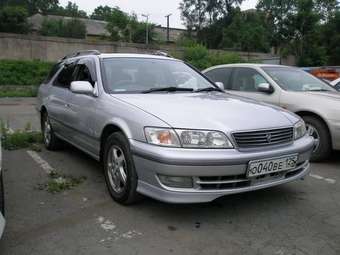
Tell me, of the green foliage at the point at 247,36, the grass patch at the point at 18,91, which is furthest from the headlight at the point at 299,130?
the green foliage at the point at 247,36

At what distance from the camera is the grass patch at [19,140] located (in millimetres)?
6805

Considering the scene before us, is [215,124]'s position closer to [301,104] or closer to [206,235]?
[206,235]

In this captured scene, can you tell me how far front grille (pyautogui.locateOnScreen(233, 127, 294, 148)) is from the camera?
359cm

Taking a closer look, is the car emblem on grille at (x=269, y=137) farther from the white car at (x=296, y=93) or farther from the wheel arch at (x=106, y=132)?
the white car at (x=296, y=93)

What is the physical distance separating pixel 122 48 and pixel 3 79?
23.8ft

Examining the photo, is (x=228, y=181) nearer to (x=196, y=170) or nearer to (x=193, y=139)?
(x=196, y=170)

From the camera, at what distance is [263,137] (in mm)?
3717

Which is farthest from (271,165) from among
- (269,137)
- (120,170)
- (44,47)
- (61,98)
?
(44,47)

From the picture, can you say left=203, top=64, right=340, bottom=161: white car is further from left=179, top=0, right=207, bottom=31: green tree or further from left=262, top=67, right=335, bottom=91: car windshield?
left=179, top=0, right=207, bottom=31: green tree

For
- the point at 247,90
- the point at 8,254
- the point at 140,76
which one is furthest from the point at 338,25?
the point at 8,254

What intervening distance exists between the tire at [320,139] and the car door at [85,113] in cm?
309

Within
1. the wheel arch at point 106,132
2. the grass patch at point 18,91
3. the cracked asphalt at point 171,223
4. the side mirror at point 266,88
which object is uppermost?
the side mirror at point 266,88

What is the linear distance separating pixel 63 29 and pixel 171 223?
55.9m

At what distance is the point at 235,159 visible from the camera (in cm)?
346
